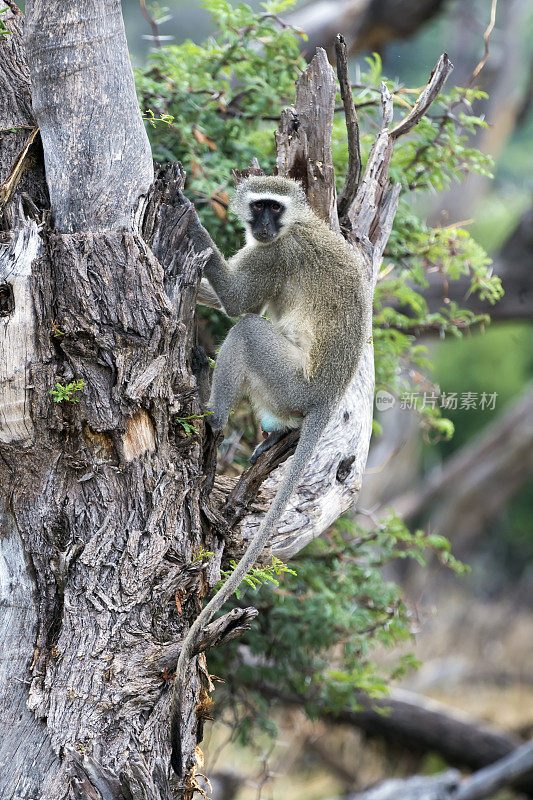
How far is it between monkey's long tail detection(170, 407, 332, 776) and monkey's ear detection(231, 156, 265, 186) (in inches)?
49.5

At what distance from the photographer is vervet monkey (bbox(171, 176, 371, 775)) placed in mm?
3381

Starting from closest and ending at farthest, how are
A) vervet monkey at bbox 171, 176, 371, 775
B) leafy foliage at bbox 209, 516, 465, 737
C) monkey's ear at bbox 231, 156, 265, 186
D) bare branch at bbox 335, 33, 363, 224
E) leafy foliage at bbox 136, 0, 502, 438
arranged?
vervet monkey at bbox 171, 176, 371, 775
bare branch at bbox 335, 33, 363, 224
monkey's ear at bbox 231, 156, 265, 186
leafy foliage at bbox 136, 0, 502, 438
leafy foliage at bbox 209, 516, 465, 737

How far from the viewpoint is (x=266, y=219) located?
355 cm

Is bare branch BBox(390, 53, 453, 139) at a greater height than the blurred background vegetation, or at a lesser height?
greater

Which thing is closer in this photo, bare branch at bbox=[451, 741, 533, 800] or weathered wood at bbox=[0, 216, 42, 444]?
weathered wood at bbox=[0, 216, 42, 444]

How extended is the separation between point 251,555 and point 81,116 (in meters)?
1.67

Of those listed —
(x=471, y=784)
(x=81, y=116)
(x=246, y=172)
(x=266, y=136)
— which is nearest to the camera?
(x=81, y=116)

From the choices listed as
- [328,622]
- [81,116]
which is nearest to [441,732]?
[328,622]

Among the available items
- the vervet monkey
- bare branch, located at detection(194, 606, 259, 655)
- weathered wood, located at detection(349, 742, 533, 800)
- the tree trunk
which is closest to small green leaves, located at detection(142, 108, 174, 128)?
the tree trunk

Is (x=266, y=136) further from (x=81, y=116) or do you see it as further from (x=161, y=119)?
(x=81, y=116)

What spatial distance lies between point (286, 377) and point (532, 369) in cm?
1384

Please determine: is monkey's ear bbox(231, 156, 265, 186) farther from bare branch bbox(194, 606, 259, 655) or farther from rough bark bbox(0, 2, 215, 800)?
bare branch bbox(194, 606, 259, 655)

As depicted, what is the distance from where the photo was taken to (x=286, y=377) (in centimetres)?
345

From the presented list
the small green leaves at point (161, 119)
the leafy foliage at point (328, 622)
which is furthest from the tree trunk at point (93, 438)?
the leafy foliage at point (328, 622)
